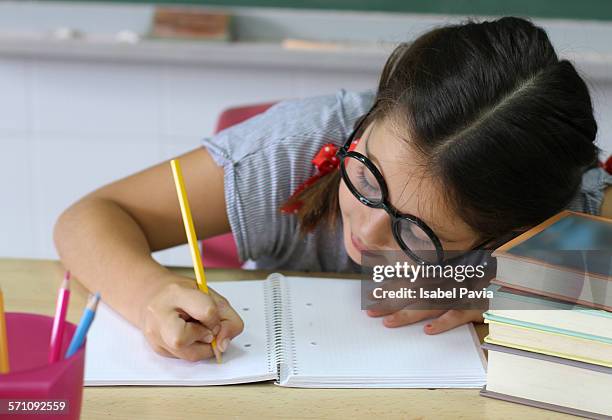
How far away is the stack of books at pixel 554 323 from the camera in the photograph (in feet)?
2.80

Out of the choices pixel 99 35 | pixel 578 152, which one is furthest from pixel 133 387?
pixel 99 35

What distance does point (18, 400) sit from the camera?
2.07 feet

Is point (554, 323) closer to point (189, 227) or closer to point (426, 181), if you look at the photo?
point (426, 181)

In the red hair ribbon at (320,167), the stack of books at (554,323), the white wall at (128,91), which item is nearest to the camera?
the stack of books at (554,323)

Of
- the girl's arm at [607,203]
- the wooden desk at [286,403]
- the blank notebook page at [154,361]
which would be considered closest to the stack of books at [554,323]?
the wooden desk at [286,403]

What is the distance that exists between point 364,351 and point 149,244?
1.39 ft

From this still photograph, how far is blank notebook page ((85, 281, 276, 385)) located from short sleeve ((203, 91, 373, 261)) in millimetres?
266

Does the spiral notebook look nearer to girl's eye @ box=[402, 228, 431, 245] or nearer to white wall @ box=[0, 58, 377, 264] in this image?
girl's eye @ box=[402, 228, 431, 245]

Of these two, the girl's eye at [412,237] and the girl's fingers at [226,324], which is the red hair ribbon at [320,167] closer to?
the girl's eye at [412,237]

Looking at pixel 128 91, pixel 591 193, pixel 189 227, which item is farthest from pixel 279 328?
pixel 128 91

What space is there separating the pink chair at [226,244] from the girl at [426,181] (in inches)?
8.8

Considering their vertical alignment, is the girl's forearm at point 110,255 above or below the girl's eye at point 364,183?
below

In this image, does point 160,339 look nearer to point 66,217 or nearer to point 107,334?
point 107,334

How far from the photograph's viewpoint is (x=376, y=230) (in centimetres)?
105
